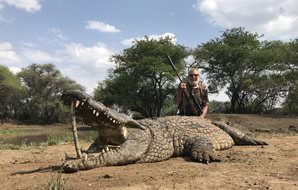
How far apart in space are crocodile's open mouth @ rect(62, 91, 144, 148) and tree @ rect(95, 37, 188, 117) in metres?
32.8

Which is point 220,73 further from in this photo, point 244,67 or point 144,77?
point 144,77

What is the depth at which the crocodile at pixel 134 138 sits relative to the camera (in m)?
6.07

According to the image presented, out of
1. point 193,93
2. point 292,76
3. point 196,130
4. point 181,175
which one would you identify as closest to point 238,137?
point 193,93

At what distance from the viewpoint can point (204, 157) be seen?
6.77 metres

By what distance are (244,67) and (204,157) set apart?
34.8 m

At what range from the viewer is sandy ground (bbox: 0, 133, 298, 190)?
203 inches

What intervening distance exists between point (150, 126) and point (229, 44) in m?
34.6

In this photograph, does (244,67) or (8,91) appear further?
(8,91)

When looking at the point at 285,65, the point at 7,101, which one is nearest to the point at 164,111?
the point at 285,65

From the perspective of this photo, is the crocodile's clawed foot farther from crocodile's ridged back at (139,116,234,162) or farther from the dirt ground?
crocodile's ridged back at (139,116,234,162)

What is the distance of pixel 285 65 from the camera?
39438 mm

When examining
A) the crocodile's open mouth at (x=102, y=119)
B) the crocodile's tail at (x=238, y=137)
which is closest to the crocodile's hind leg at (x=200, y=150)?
the crocodile's open mouth at (x=102, y=119)

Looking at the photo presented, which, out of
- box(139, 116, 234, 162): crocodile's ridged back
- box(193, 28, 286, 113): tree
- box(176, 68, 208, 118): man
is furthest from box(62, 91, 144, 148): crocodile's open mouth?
box(193, 28, 286, 113): tree

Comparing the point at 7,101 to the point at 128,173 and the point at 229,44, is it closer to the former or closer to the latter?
the point at 229,44
